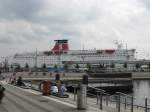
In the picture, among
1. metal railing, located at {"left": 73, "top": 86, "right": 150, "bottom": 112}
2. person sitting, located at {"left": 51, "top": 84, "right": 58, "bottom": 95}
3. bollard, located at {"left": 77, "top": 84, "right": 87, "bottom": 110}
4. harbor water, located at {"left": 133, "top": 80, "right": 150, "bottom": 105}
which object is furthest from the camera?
harbor water, located at {"left": 133, "top": 80, "right": 150, "bottom": 105}

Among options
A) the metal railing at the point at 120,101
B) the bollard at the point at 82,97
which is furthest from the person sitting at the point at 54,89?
the bollard at the point at 82,97

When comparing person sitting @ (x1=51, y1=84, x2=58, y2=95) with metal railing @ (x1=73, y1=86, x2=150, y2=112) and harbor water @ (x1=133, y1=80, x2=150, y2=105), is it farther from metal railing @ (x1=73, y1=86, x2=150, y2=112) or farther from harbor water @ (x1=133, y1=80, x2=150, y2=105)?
harbor water @ (x1=133, y1=80, x2=150, y2=105)

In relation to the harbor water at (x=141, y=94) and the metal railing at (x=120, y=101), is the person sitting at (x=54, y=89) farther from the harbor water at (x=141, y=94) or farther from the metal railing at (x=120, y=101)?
the harbor water at (x=141, y=94)

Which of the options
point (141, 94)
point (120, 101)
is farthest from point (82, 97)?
point (141, 94)

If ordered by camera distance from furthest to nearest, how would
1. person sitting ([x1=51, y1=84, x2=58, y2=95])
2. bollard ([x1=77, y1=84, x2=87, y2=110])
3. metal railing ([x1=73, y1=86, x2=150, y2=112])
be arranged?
1. person sitting ([x1=51, y1=84, x2=58, y2=95])
2. bollard ([x1=77, y1=84, x2=87, y2=110])
3. metal railing ([x1=73, y1=86, x2=150, y2=112])

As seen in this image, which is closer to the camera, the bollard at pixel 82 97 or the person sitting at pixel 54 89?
the bollard at pixel 82 97

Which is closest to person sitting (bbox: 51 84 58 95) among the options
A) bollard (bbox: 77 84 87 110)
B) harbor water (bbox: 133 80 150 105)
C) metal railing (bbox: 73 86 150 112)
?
metal railing (bbox: 73 86 150 112)

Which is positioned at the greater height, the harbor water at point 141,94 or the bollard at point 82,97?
the bollard at point 82,97

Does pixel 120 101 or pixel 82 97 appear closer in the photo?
pixel 82 97

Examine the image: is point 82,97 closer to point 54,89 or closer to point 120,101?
point 120,101

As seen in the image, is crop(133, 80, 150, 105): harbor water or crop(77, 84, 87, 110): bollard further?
crop(133, 80, 150, 105): harbor water

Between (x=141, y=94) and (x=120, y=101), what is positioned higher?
(x=120, y=101)

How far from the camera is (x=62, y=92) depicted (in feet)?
107

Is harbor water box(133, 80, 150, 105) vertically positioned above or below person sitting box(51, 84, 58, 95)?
below
